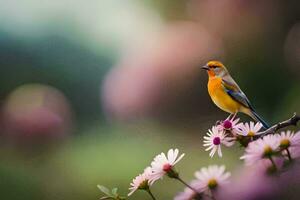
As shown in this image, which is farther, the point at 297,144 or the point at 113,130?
the point at 113,130

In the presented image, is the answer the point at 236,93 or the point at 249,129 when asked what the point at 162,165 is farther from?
the point at 236,93

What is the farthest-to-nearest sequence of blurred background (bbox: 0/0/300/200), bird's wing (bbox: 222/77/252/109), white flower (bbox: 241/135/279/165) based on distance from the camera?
1. blurred background (bbox: 0/0/300/200)
2. bird's wing (bbox: 222/77/252/109)
3. white flower (bbox: 241/135/279/165)

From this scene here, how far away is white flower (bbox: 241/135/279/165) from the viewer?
314 millimetres

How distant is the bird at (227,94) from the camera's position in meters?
0.78

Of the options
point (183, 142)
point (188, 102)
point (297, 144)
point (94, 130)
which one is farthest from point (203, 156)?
point (297, 144)

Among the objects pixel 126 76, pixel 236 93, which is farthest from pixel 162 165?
pixel 126 76

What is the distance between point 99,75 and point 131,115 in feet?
0.57

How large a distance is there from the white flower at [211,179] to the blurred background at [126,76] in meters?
1.55

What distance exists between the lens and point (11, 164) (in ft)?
6.53

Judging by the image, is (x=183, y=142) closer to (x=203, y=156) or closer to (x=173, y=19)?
(x=203, y=156)

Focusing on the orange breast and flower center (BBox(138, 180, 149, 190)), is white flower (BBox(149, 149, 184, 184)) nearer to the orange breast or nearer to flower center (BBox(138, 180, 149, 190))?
flower center (BBox(138, 180, 149, 190))

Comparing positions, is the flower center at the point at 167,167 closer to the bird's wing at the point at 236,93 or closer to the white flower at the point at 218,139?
the white flower at the point at 218,139

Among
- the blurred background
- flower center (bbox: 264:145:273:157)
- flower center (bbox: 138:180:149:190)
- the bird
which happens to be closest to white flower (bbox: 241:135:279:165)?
flower center (bbox: 264:145:273:157)

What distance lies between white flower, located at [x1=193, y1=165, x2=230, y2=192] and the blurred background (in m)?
1.55
